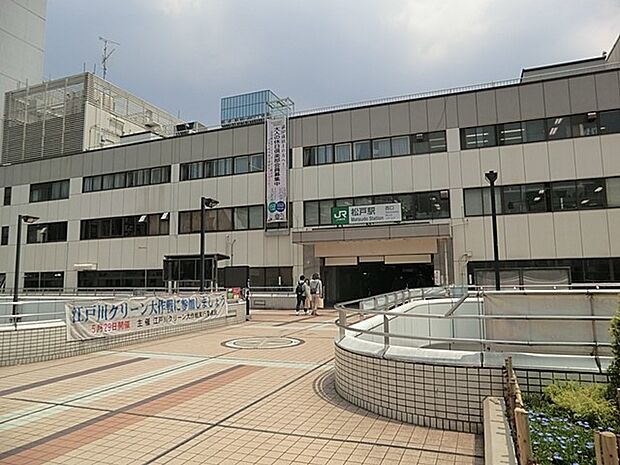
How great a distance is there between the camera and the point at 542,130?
23250 mm

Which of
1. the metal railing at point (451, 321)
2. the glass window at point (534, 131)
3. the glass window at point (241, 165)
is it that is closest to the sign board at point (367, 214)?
the glass window at point (241, 165)

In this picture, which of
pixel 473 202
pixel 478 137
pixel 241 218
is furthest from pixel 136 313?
pixel 478 137

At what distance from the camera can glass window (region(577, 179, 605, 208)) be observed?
2189 centimetres

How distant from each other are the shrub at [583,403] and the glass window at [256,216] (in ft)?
80.8

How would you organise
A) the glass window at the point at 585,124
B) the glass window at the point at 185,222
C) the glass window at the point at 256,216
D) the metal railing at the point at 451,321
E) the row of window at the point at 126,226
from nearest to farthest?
the metal railing at the point at 451,321
the glass window at the point at 585,124
the glass window at the point at 256,216
the glass window at the point at 185,222
the row of window at the point at 126,226

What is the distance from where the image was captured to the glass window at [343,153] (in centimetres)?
2718

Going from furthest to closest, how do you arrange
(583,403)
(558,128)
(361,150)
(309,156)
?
1. (309,156)
2. (361,150)
3. (558,128)
4. (583,403)

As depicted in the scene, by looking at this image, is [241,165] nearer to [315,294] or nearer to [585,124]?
[315,294]

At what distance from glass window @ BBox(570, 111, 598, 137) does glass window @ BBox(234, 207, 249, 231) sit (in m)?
19.0

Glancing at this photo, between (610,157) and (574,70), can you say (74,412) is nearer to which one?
(610,157)

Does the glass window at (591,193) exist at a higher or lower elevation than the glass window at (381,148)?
lower

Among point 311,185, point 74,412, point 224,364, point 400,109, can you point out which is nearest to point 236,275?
point 311,185

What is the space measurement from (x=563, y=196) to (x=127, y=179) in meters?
28.4

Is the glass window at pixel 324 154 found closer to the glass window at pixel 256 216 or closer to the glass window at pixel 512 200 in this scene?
the glass window at pixel 256 216
